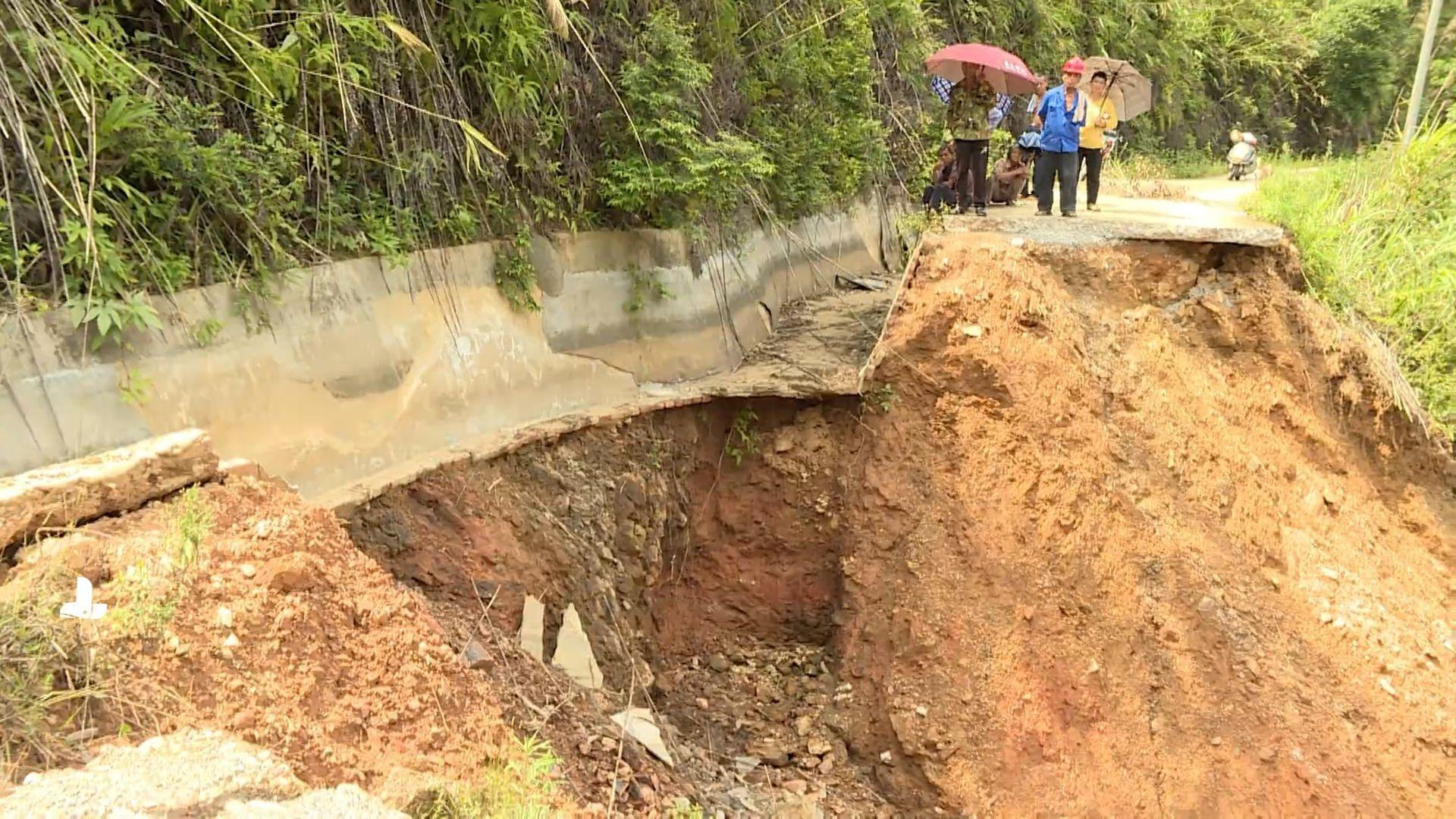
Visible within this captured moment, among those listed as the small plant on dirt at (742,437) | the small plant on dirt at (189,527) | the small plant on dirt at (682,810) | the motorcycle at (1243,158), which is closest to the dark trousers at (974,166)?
the small plant on dirt at (742,437)

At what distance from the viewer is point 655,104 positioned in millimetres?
4848

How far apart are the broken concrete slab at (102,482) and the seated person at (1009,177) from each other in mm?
6734

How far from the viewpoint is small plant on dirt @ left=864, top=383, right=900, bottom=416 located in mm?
5301

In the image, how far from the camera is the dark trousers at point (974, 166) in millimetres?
7016

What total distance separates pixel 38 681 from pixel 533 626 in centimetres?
217

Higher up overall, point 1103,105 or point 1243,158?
point 1103,105

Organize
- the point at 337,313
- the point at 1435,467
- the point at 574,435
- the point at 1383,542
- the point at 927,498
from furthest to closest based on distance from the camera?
1. the point at 1435,467
2. the point at 1383,542
3. the point at 927,498
4. the point at 574,435
5. the point at 337,313

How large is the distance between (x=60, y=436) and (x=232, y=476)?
0.61 meters

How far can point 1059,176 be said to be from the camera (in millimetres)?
6766

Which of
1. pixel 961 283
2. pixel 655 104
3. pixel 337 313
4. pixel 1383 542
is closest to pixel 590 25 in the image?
pixel 655 104

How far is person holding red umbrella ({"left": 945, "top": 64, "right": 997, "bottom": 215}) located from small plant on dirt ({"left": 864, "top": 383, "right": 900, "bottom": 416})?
2.34 m

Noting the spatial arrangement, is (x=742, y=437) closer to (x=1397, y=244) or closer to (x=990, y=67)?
(x=990, y=67)

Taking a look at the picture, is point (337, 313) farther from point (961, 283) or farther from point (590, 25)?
point (961, 283)

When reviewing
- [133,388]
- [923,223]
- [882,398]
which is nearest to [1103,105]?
[923,223]
